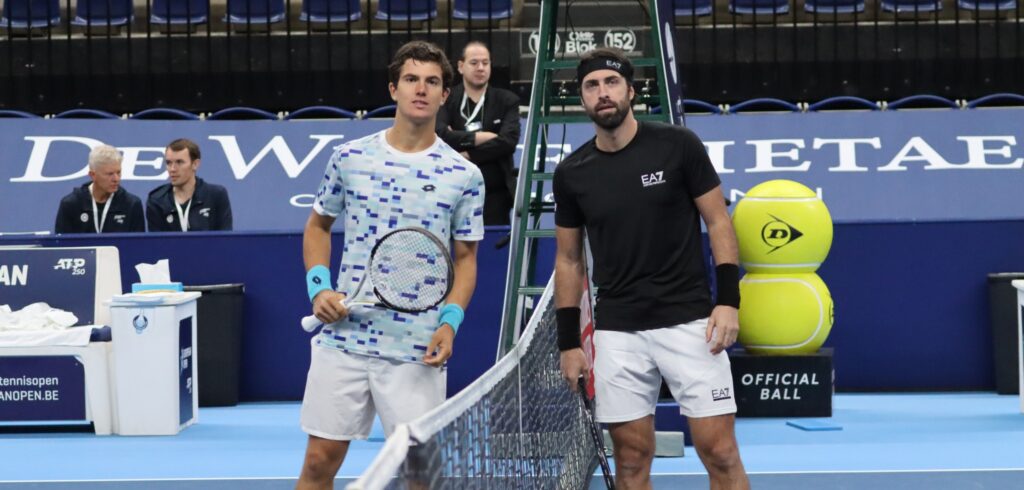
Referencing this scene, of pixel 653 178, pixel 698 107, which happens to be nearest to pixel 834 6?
pixel 698 107

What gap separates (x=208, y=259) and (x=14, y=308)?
1269mm

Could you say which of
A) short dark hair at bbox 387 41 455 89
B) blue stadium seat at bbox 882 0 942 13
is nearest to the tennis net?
short dark hair at bbox 387 41 455 89

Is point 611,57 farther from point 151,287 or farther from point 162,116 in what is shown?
point 162,116

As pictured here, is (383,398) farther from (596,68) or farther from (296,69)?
(296,69)

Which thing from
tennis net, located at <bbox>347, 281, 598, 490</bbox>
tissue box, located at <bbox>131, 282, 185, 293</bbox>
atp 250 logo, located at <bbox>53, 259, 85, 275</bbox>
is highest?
atp 250 logo, located at <bbox>53, 259, 85, 275</bbox>

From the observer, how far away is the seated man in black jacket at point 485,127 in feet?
28.8

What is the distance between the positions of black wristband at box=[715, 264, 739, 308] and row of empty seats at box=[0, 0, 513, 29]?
11221 mm

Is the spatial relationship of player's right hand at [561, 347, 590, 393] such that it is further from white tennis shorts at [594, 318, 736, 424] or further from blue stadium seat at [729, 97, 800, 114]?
blue stadium seat at [729, 97, 800, 114]

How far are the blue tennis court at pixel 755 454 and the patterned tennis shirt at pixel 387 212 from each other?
7.64 ft

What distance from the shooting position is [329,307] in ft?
13.3

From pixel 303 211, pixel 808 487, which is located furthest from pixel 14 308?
pixel 808 487

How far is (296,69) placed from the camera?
15.4 metres

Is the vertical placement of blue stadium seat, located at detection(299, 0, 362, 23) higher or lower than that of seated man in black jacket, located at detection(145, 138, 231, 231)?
higher

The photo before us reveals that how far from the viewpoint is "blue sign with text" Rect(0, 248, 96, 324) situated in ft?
27.4
